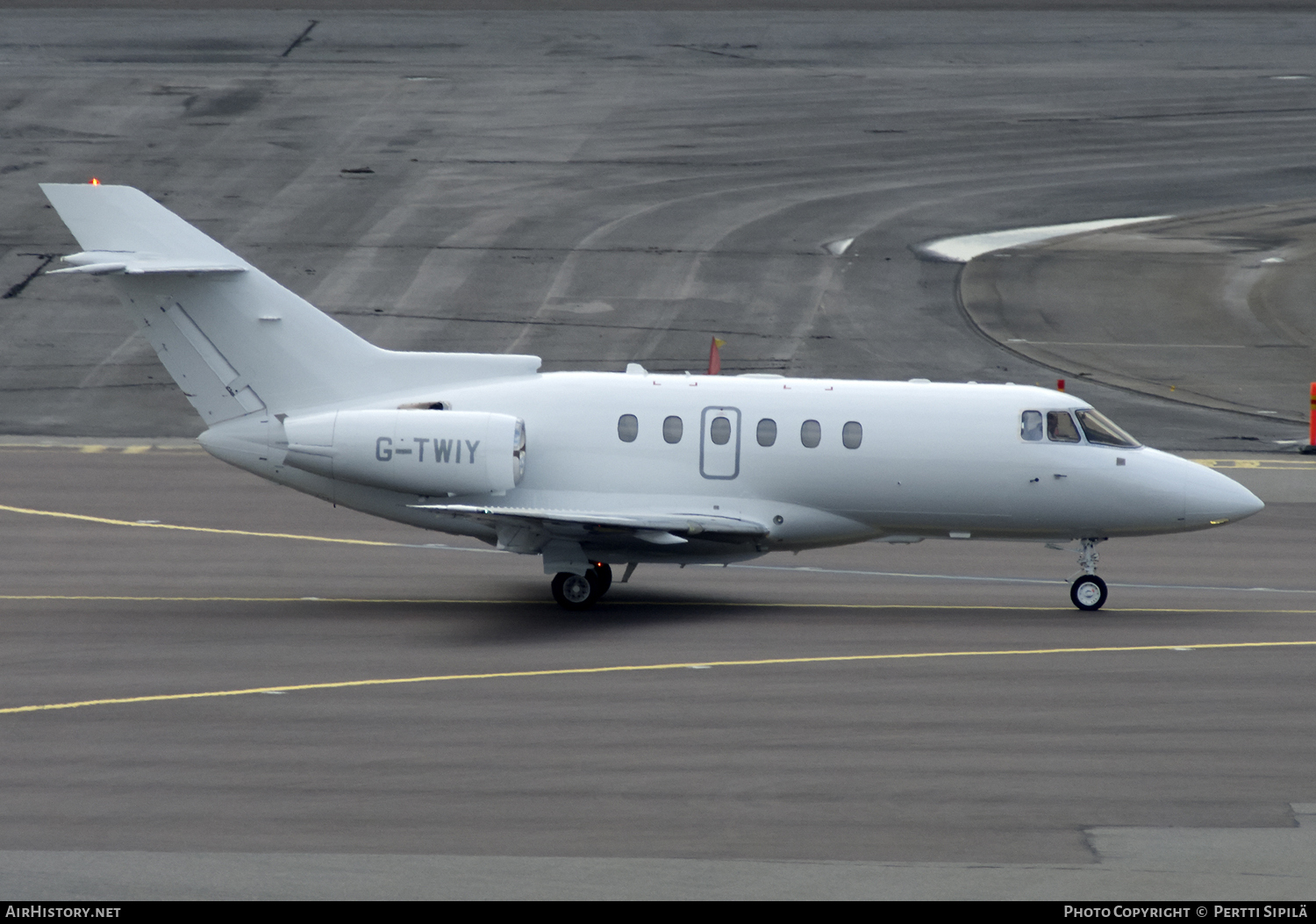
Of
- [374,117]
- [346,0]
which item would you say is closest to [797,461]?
[374,117]

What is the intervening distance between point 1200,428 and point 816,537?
15974 mm

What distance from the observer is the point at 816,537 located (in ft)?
79.1

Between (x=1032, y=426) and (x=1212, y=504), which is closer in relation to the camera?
(x=1212, y=504)

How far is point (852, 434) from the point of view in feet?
78.1

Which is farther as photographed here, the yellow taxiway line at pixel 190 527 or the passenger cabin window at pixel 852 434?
the yellow taxiway line at pixel 190 527

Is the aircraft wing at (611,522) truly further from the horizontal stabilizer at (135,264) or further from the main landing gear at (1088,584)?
the main landing gear at (1088,584)

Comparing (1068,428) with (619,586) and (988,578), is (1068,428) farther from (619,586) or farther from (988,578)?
(619,586)

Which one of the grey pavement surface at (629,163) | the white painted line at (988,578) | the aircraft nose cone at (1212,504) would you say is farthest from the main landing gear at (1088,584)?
the grey pavement surface at (629,163)

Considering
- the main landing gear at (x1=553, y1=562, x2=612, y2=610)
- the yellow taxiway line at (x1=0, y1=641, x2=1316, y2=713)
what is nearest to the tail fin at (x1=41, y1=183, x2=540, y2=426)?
the main landing gear at (x1=553, y1=562, x2=612, y2=610)

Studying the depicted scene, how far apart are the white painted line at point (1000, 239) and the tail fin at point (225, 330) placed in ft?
88.2

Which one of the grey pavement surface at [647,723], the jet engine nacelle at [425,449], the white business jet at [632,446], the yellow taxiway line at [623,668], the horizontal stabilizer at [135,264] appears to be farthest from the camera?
the white business jet at [632,446]

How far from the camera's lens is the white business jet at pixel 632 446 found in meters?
23.6

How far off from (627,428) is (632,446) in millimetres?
257

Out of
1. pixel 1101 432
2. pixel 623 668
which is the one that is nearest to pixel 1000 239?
pixel 1101 432
